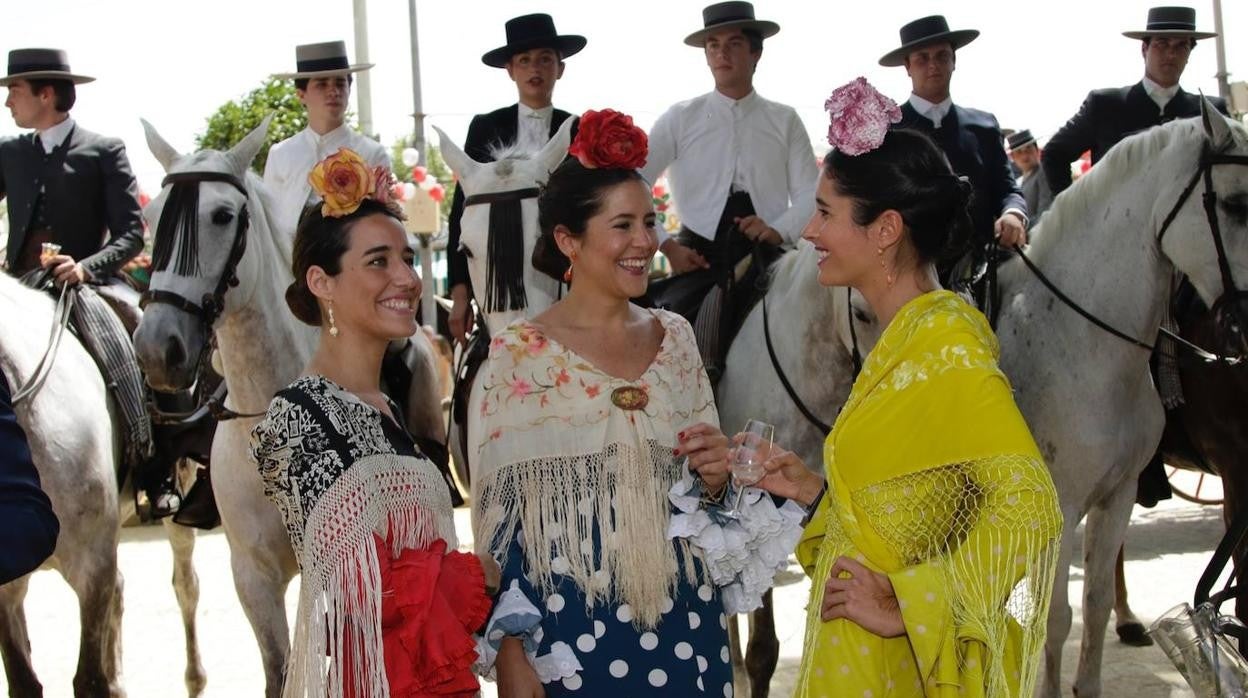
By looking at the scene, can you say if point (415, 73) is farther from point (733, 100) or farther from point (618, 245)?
point (618, 245)

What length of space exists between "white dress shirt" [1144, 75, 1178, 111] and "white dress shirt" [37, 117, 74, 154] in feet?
18.8

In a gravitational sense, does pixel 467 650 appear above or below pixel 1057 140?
below

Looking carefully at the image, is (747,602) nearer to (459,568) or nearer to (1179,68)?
(459,568)

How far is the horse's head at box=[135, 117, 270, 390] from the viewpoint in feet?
14.0

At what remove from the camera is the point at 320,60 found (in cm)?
603

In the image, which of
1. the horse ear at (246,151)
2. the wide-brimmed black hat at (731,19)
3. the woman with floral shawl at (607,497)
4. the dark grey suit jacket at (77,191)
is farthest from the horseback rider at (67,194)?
the woman with floral shawl at (607,497)

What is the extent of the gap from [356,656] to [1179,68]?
5913 mm

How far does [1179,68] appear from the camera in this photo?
673cm

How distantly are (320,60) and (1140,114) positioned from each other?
426cm

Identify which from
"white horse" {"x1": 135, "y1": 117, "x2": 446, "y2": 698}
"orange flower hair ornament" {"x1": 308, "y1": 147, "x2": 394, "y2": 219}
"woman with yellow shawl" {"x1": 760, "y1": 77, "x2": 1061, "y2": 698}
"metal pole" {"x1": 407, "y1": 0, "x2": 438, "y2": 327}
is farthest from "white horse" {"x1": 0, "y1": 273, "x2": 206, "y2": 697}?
"metal pole" {"x1": 407, "y1": 0, "x2": 438, "y2": 327}

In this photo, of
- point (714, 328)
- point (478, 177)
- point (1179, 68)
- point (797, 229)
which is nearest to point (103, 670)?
point (478, 177)

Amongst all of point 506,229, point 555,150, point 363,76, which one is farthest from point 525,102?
point 363,76

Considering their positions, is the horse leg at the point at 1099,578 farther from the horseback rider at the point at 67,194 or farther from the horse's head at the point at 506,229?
the horseback rider at the point at 67,194

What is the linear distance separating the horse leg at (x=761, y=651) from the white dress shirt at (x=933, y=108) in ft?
8.08
